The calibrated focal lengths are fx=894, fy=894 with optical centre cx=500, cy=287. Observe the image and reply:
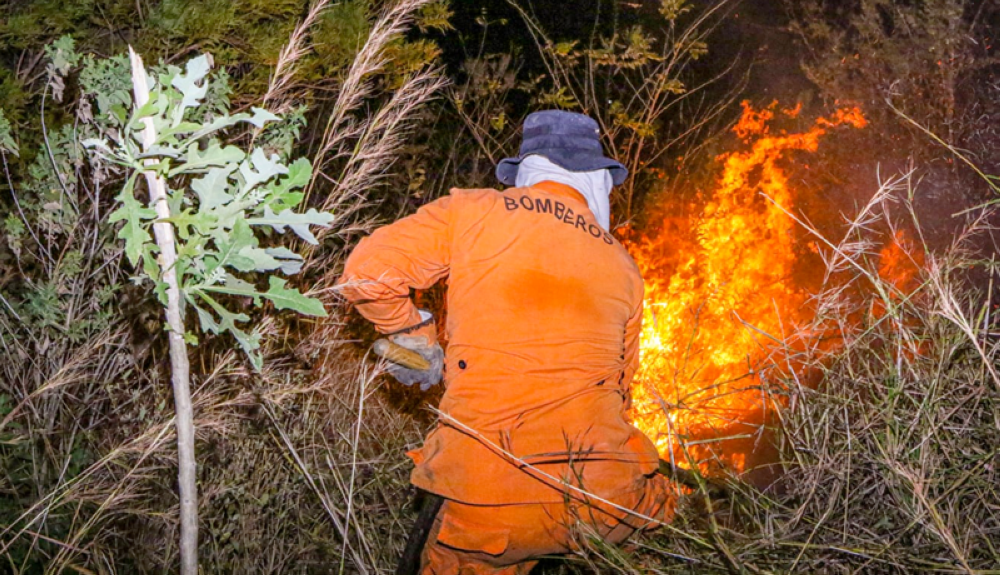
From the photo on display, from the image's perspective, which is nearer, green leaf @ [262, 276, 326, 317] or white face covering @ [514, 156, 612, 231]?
green leaf @ [262, 276, 326, 317]

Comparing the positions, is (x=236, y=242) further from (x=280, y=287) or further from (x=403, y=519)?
(x=403, y=519)

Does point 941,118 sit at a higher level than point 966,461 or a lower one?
lower

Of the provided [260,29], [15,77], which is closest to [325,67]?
[260,29]

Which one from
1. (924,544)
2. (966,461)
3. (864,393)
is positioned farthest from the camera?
(864,393)

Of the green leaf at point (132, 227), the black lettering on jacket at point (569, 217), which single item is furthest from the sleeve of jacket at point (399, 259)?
the green leaf at point (132, 227)

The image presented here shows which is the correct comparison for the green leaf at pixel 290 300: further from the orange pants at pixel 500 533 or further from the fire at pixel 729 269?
the fire at pixel 729 269

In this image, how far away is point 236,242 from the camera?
1737 mm

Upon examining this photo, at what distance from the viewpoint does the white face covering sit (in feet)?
12.1

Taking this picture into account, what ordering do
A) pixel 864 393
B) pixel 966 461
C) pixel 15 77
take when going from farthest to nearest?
pixel 15 77 → pixel 864 393 → pixel 966 461

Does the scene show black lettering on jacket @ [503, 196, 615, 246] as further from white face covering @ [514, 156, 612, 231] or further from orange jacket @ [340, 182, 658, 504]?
white face covering @ [514, 156, 612, 231]

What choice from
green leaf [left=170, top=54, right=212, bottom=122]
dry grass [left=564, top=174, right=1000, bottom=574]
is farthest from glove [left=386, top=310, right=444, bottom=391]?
green leaf [left=170, top=54, right=212, bottom=122]

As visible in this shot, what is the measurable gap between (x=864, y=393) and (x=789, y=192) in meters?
9.20

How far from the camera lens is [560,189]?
3619 mm

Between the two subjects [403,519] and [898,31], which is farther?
[898,31]
